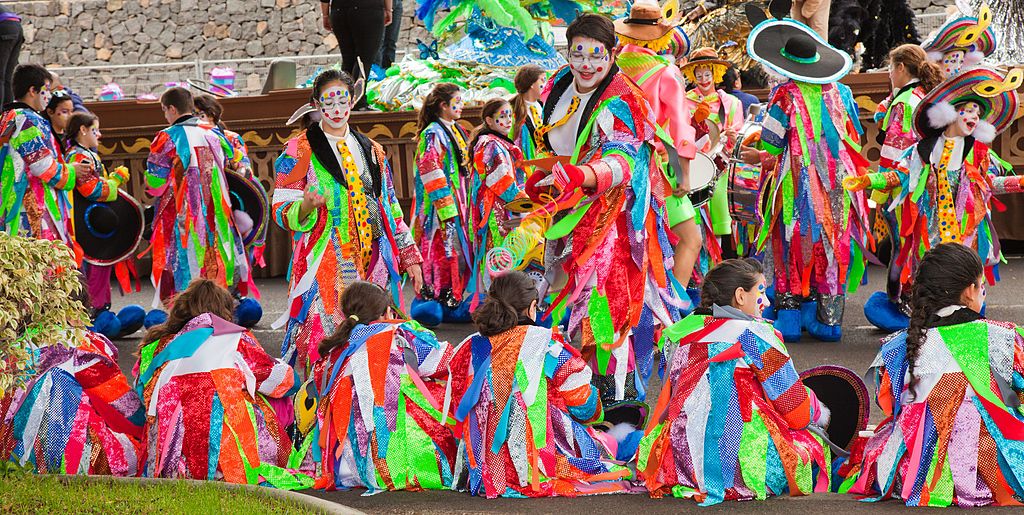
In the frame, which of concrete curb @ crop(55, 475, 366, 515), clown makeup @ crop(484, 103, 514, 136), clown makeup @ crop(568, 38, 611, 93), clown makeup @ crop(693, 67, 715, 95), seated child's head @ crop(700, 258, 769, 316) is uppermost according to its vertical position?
clown makeup @ crop(568, 38, 611, 93)

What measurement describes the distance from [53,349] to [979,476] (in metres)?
3.26

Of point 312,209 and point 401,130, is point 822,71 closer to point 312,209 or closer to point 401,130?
point 312,209

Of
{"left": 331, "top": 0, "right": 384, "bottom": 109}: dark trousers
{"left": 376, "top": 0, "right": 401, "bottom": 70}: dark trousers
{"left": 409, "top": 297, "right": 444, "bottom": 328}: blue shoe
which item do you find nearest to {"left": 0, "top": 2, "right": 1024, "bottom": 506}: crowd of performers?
{"left": 409, "top": 297, "right": 444, "bottom": 328}: blue shoe

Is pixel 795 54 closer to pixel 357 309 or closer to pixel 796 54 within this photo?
pixel 796 54

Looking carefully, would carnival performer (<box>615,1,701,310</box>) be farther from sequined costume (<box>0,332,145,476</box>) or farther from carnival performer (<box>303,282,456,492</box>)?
sequined costume (<box>0,332,145,476</box>)

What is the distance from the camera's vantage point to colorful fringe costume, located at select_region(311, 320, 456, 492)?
195 inches

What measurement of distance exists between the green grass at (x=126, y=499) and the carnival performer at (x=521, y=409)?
0.73 m

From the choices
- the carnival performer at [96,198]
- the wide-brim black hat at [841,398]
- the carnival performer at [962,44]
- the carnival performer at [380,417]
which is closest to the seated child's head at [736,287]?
the wide-brim black hat at [841,398]

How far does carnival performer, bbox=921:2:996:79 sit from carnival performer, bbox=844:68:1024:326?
553 mm

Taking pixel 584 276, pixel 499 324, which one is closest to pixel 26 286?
pixel 499 324

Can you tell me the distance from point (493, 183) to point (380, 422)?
3552 mm

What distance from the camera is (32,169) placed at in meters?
7.95

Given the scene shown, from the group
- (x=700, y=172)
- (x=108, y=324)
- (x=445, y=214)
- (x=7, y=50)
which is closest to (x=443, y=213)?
(x=445, y=214)

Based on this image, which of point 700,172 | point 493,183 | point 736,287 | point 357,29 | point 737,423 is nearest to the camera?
point 737,423
